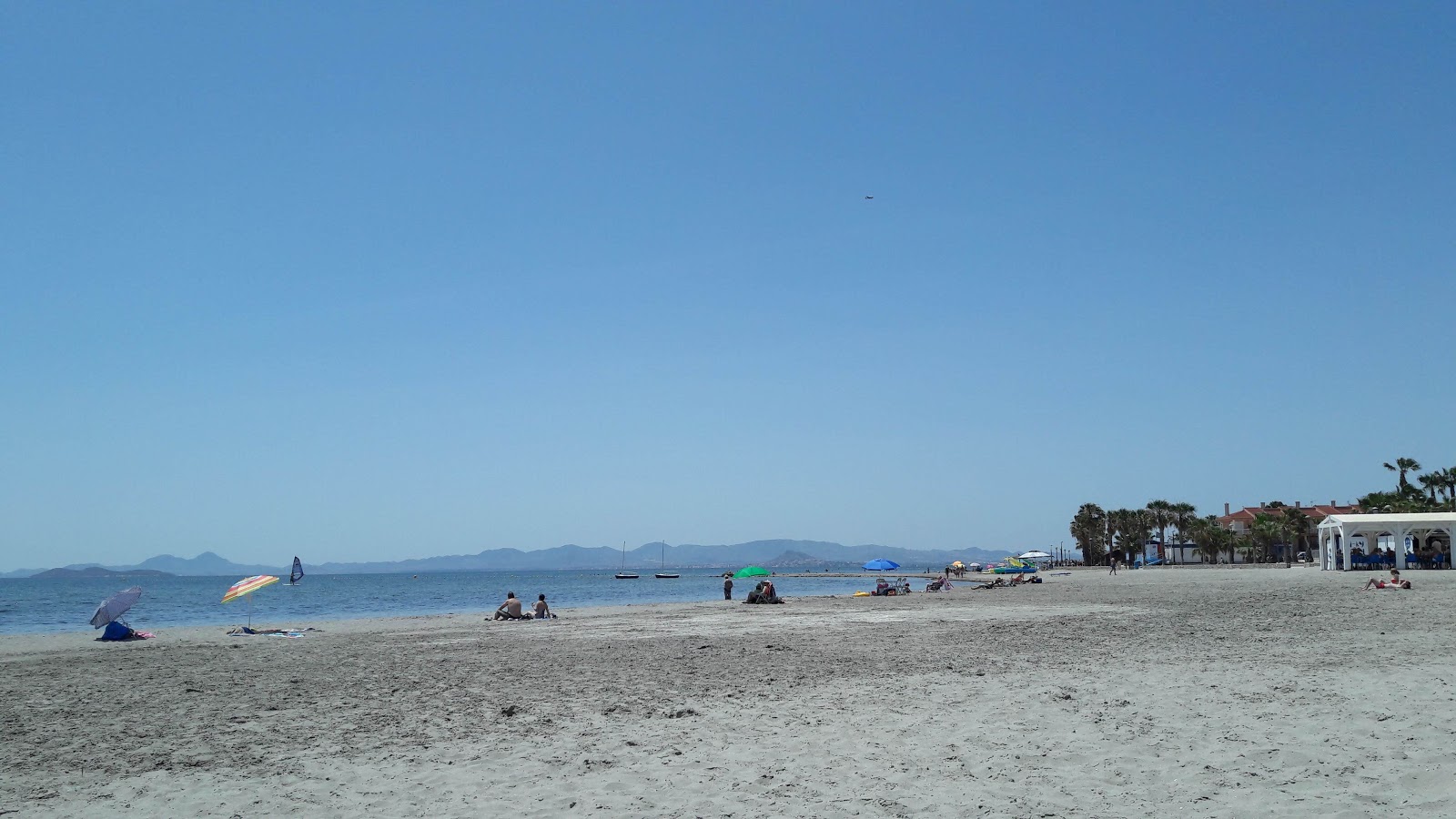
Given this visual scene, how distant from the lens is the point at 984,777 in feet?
24.0

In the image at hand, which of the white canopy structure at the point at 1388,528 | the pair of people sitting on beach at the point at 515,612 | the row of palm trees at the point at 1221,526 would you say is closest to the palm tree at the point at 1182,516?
the row of palm trees at the point at 1221,526

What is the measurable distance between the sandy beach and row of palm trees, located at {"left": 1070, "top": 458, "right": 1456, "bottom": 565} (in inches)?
2650

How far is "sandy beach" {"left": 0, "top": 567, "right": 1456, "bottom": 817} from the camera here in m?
6.95

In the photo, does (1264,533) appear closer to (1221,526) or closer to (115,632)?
(1221,526)

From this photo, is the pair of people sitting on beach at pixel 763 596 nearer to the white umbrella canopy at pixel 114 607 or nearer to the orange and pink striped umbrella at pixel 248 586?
the orange and pink striped umbrella at pixel 248 586

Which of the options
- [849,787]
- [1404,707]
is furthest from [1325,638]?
[849,787]

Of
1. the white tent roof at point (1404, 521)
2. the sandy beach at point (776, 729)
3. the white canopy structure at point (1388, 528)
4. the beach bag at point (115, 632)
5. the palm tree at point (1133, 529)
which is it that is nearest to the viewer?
the sandy beach at point (776, 729)

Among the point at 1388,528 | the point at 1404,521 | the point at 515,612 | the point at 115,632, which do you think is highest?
the point at 1404,521

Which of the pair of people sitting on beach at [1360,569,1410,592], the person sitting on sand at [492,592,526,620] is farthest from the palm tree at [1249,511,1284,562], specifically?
the person sitting on sand at [492,592,526,620]

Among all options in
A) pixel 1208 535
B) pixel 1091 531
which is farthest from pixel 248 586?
pixel 1091 531

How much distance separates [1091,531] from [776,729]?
370 ft

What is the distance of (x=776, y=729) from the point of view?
9.48 meters

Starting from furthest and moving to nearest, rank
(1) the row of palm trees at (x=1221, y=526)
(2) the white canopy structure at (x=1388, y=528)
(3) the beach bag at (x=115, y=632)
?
(1) the row of palm trees at (x=1221, y=526), (2) the white canopy structure at (x=1388, y=528), (3) the beach bag at (x=115, y=632)

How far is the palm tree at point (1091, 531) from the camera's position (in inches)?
4441
